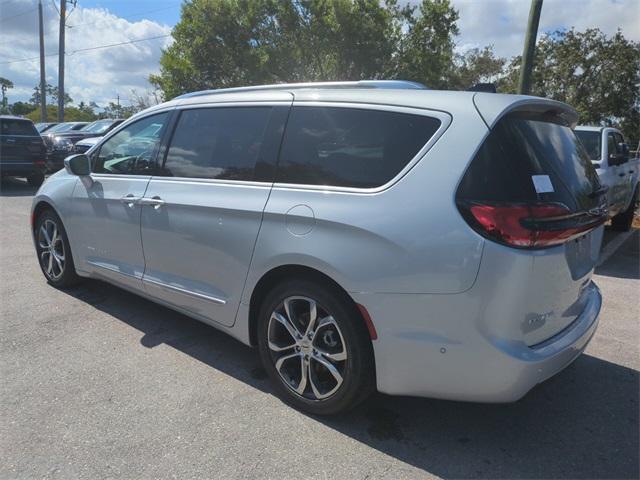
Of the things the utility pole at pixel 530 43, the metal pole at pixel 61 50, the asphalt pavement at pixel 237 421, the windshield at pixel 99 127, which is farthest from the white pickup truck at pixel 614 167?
the metal pole at pixel 61 50

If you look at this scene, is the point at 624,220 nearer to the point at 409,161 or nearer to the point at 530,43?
the point at 530,43

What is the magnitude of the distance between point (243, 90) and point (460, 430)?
256 cm

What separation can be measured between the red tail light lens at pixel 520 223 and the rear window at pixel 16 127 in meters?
13.5

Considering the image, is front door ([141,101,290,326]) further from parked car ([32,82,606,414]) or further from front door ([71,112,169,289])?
front door ([71,112,169,289])

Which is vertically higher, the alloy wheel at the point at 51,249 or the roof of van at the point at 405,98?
the roof of van at the point at 405,98

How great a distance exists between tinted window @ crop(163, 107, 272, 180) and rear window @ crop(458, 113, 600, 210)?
4.66ft

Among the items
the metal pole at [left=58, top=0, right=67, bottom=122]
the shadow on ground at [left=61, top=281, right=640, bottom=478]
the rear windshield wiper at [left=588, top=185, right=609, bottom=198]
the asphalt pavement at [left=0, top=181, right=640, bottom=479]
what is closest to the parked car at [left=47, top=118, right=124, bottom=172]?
the metal pole at [left=58, top=0, right=67, bottom=122]

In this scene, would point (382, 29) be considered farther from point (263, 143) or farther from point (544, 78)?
point (263, 143)

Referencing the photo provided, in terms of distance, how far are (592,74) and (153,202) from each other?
81.8 ft

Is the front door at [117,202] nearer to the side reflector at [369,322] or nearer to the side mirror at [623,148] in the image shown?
the side reflector at [369,322]

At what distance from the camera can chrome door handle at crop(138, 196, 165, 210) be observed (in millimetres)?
3588

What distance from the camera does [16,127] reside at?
12773mm

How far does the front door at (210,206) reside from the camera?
310 cm

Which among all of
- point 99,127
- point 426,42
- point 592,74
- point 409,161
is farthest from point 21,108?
point 409,161
